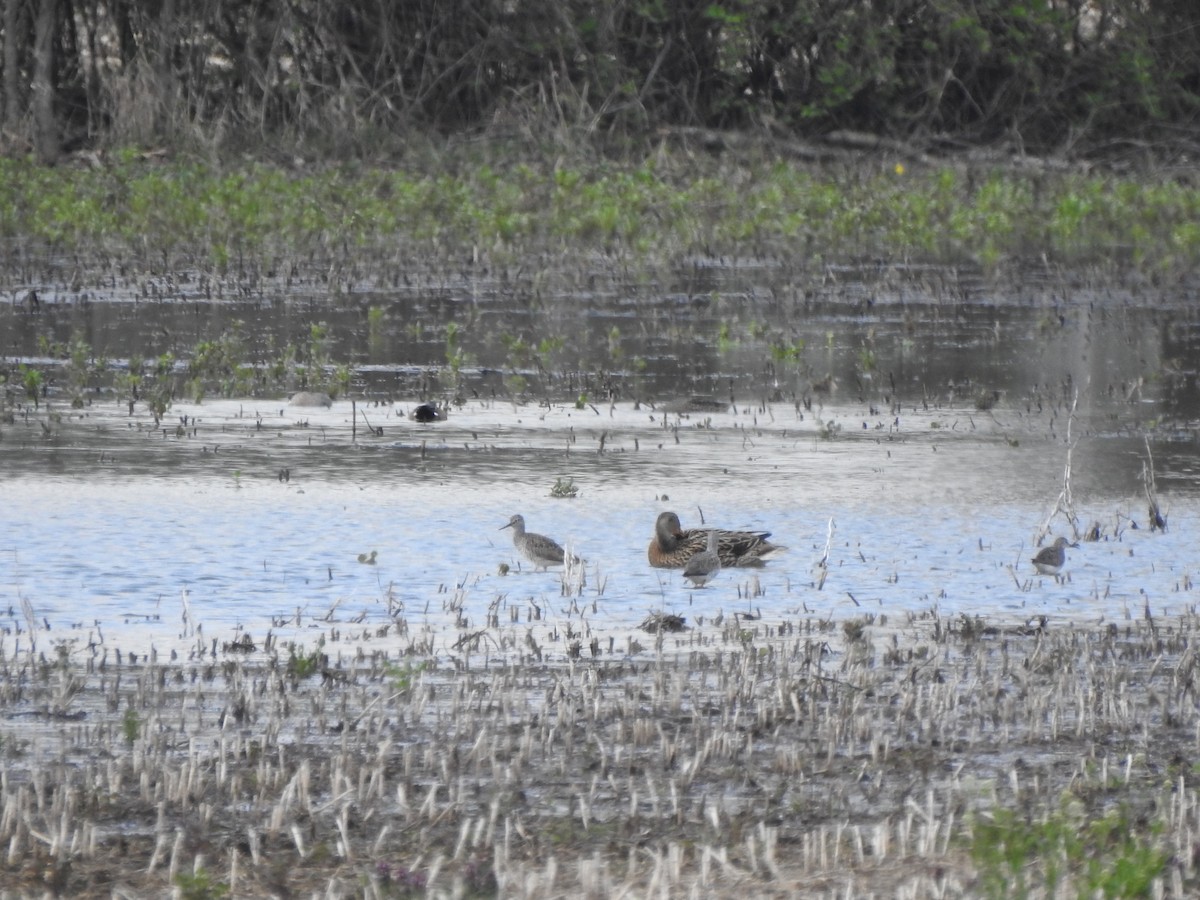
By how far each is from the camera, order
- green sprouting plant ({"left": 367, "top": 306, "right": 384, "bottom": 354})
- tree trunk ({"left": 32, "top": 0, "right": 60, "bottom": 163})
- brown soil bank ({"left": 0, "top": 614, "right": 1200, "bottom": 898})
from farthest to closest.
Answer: tree trunk ({"left": 32, "top": 0, "right": 60, "bottom": 163}) < green sprouting plant ({"left": 367, "top": 306, "right": 384, "bottom": 354}) < brown soil bank ({"left": 0, "top": 614, "right": 1200, "bottom": 898})

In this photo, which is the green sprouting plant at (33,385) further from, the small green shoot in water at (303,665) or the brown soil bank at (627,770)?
the small green shoot in water at (303,665)

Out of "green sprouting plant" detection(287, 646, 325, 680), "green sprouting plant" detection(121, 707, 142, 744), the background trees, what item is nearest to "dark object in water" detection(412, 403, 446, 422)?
"green sprouting plant" detection(287, 646, 325, 680)

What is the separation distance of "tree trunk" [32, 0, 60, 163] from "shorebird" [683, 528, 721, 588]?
19.2m

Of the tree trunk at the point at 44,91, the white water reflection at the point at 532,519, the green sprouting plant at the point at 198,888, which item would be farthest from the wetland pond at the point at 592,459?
the tree trunk at the point at 44,91

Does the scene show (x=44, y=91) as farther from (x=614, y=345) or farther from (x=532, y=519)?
(x=532, y=519)

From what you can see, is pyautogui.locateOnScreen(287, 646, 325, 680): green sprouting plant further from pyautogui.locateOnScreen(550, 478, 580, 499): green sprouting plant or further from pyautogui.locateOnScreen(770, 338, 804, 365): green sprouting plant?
pyautogui.locateOnScreen(770, 338, 804, 365): green sprouting plant

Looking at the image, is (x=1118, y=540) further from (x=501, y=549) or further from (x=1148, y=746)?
(x=1148, y=746)

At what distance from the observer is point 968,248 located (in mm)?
19875

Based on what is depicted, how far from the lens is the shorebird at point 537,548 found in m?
8.09

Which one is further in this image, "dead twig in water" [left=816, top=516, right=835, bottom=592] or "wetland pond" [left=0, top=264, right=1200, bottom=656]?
"dead twig in water" [left=816, top=516, right=835, bottom=592]

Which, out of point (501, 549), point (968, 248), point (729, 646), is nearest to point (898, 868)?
point (729, 646)

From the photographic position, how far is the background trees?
2653 centimetres

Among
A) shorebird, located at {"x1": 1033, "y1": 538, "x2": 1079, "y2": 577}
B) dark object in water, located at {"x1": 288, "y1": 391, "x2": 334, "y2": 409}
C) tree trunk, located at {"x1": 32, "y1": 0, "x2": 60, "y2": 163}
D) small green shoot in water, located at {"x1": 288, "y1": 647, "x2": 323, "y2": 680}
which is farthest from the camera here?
tree trunk, located at {"x1": 32, "y1": 0, "x2": 60, "y2": 163}

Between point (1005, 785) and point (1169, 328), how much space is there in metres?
10.4
